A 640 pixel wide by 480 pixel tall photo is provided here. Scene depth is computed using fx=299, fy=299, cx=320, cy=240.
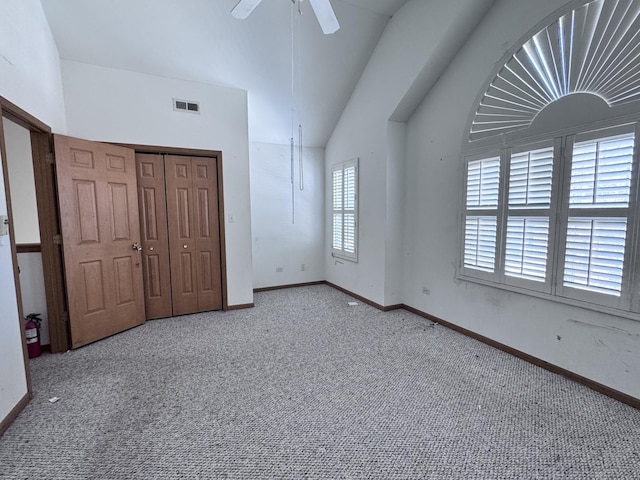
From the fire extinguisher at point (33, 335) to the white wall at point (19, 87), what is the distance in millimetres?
889

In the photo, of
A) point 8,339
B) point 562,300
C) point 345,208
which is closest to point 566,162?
point 562,300

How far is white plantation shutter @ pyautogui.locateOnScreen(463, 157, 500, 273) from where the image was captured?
2930 mm

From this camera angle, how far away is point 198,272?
4000 millimetres

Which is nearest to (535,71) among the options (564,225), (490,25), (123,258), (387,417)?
(490,25)

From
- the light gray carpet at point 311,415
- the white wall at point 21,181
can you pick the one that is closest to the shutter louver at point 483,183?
the light gray carpet at point 311,415

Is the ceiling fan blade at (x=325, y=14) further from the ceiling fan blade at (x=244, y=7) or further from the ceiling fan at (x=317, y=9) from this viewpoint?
the ceiling fan blade at (x=244, y=7)

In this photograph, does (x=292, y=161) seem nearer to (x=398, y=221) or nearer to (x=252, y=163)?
(x=252, y=163)

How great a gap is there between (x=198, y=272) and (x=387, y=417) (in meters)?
2.99

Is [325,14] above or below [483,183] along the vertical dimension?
above

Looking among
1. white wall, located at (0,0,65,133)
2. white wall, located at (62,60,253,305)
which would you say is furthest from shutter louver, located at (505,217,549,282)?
white wall, located at (0,0,65,133)

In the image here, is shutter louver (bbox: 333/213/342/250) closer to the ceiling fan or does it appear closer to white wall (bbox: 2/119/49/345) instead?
the ceiling fan

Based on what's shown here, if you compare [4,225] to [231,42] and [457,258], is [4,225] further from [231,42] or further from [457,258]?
[457,258]

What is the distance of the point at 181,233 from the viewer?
387 centimetres

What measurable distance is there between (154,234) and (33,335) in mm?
1479
